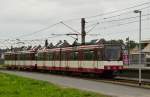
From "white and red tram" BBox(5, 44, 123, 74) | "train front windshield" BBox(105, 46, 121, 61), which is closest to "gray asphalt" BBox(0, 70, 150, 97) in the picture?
"white and red tram" BBox(5, 44, 123, 74)

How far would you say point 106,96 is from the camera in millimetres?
26312

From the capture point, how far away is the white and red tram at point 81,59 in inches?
1847

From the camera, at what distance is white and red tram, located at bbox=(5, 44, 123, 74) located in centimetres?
4691

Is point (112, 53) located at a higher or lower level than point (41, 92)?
higher

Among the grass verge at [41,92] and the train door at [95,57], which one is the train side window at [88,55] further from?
the grass verge at [41,92]

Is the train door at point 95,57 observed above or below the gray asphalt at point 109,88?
above

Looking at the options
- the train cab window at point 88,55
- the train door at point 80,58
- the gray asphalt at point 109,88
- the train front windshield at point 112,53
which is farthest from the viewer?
the train door at point 80,58

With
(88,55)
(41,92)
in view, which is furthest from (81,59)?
(41,92)

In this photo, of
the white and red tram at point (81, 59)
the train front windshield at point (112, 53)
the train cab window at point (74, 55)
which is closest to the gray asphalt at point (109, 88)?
the white and red tram at point (81, 59)

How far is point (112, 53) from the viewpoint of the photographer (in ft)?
155

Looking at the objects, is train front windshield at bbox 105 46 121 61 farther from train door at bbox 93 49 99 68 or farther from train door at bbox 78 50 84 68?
train door at bbox 78 50 84 68

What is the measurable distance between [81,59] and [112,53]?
477 cm

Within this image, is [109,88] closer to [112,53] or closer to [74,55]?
[112,53]

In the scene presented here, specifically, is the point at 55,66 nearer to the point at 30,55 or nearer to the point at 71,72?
the point at 71,72
